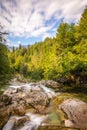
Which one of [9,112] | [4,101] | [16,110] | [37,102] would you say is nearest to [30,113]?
[16,110]

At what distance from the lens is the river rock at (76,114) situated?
1066 cm

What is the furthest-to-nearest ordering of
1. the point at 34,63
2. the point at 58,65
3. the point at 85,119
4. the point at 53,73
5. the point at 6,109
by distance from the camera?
the point at 34,63
the point at 53,73
the point at 58,65
the point at 6,109
the point at 85,119

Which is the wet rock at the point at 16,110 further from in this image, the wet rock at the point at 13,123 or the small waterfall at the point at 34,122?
the wet rock at the point at 13,123

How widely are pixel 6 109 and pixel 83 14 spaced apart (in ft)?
63.3

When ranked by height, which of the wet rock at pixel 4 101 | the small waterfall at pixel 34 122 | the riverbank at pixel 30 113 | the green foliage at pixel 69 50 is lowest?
the small waterfall at pixel 34 122

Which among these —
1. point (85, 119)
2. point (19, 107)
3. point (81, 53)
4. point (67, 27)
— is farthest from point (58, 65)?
point (85, 119)

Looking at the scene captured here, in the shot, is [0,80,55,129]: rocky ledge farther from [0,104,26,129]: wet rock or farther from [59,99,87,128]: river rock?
[59,99,87,128]: river rock

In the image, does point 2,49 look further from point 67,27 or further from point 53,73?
point 67,27

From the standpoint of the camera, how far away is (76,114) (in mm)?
11688

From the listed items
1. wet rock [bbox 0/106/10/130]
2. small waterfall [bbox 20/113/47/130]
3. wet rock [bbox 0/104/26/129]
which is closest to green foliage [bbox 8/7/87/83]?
small waterfall [bbox 20/113/47/130]

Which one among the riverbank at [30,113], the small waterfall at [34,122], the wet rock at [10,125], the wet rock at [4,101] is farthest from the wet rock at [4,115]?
the small waterfall at [34,122]

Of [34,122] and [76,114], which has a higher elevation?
[76,114]

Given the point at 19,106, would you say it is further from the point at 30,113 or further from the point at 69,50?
the point at 69,50

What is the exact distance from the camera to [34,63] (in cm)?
6594
